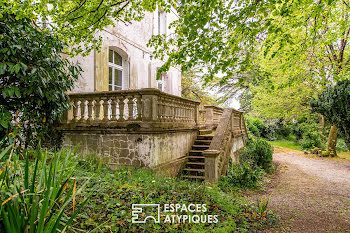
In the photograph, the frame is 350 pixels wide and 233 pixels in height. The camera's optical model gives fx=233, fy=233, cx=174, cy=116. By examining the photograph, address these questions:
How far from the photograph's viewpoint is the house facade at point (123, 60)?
812cm

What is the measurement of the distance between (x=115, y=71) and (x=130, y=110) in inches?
168

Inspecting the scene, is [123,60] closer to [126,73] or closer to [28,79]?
[126,73]

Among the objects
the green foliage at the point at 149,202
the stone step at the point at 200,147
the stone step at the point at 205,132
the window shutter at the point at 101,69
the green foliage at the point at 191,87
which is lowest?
the green foliage at the point at 149,202

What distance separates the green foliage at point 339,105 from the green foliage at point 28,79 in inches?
422

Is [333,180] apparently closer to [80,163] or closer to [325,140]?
[80,163]

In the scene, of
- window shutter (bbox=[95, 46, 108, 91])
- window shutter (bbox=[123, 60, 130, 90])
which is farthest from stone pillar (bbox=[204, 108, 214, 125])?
window shutter (bbox=[95, 46, 108, 91])

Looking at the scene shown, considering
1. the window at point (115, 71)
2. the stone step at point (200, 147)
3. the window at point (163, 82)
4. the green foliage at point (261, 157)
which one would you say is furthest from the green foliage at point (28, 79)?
the green foliage at point (261, 157)

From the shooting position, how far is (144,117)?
19.4ft

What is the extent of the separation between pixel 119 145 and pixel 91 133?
967mm

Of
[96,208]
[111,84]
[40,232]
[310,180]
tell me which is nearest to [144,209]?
[96,208]

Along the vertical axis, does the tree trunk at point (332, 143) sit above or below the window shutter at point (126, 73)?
below

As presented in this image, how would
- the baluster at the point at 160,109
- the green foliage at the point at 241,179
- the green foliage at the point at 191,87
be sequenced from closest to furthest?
1. the baluster at the point at 160,109
2. the green foliage at the point at 241,179
3. the green foliage at the point at 191,87

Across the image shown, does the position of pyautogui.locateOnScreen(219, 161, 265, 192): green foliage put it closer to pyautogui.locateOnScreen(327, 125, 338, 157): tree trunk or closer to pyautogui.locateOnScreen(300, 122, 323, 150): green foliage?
pyautogui.locateOnScreen(327, 125, 338, 157): tree trunk

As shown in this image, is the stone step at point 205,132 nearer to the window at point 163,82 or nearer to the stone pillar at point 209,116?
the stone pillar at point 209,116
